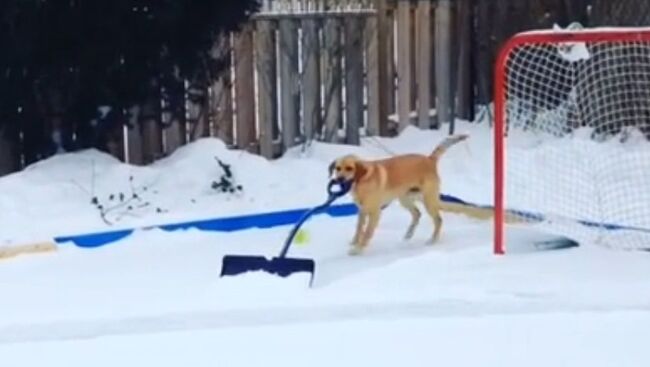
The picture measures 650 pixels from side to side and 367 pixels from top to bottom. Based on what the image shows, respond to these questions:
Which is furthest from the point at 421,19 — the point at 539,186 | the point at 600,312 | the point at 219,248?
the point at 600,312

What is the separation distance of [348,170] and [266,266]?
0.70 m

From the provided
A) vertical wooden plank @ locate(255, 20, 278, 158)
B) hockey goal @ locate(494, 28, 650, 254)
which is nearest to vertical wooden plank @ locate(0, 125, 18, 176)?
vertical wooden plank @ locate(255, 20, 278, 158)

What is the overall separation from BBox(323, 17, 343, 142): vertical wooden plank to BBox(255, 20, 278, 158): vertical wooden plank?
0.46m

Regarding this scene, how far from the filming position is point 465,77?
31.3 ft

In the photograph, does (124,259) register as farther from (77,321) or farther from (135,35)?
(135,35)

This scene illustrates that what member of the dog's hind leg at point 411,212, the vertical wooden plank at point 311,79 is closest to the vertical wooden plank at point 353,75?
the vertical wooden plank at point 311,79

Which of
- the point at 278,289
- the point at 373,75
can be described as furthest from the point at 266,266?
the point at 373,75

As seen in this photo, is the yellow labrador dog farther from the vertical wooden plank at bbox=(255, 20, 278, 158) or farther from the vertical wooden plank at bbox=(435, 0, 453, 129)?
the vertical wooden plank at bbox=(435, 0, 453, 129)

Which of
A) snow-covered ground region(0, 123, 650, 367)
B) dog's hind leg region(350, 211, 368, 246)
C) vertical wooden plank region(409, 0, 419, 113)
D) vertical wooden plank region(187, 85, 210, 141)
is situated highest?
vertical wooden plank region(409, 0, 419, 113)

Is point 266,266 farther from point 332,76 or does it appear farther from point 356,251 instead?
point 332,76

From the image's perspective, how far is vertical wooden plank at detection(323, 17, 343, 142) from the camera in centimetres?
834

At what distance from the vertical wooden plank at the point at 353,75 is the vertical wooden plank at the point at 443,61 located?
0.98 metres

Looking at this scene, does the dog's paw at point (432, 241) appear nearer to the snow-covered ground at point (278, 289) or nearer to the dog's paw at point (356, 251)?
the snow-covered ground at point (278, 289)

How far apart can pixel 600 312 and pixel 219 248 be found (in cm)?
206
